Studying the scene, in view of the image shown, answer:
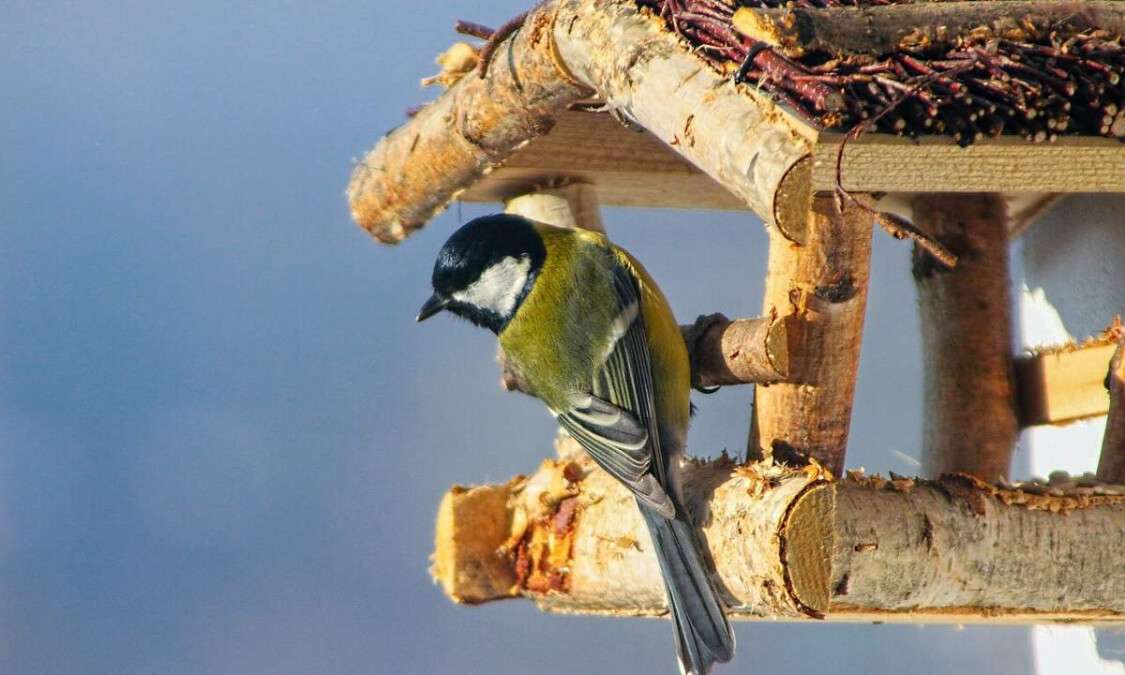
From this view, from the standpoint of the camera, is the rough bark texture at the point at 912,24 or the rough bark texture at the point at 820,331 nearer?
the rough bark texture at the point at 912,24

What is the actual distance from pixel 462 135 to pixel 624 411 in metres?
0.41

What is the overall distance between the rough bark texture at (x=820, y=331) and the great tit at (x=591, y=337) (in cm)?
15

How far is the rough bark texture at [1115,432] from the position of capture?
1562mm

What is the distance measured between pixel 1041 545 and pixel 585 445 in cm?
54

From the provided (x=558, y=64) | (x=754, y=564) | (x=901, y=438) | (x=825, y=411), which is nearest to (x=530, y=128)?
(x=558, y=64)

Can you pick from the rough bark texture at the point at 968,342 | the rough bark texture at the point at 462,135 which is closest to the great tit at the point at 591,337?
the rough bark texture at the point at 462,135

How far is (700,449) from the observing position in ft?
9.25

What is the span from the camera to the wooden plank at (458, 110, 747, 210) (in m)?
1.94

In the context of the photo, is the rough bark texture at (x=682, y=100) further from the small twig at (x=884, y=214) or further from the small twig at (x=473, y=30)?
the small twig at (x=473, y=30)

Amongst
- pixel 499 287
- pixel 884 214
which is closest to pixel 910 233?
pixel 884 214

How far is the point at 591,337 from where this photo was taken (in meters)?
1.79

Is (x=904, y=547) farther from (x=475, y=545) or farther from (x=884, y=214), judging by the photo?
(x=475, y=545)

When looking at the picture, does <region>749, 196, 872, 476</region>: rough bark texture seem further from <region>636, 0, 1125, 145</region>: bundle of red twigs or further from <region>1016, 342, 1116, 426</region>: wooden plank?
<region>1016, 342, 1116, 426</region>: wooden plank

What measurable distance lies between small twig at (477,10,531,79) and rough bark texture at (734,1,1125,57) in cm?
54
